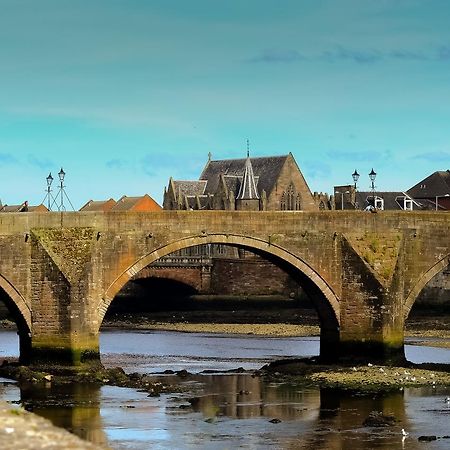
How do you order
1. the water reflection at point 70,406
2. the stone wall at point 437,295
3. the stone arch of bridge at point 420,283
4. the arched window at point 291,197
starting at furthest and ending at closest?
1. the arched window at point 291,197
2. the stone wall at point 437,295
3. the stone arch of bridge at point 420,283
4. the water reflection at point 70,406

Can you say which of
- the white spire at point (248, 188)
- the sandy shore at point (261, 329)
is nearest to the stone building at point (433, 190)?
the white spire at point (248, 188)

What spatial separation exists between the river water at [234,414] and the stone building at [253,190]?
6792 centimetres

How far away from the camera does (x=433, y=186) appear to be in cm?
12394

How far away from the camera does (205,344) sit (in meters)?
62.7

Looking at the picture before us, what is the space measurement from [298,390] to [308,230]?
861cm

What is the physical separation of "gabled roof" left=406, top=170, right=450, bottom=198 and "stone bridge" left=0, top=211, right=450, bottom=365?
Answer: 7571 centimetres

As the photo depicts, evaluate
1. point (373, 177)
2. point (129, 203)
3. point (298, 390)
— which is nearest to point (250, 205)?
point (129, 203)

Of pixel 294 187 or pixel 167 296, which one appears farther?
pixel 294 187

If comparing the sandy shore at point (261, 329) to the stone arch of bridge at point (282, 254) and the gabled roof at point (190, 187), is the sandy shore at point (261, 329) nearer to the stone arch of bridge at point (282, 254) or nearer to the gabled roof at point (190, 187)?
the stone arch of bridge at point (282, 254)

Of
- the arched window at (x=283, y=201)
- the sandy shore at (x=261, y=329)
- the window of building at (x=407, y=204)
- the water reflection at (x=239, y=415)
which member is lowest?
the water reflection at (x=239, y=415)

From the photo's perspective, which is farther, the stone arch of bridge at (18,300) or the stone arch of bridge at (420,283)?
the stone arch of bridge at (420,283)

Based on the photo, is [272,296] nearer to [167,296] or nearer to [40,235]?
[167,296]

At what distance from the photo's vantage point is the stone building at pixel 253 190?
378 feet

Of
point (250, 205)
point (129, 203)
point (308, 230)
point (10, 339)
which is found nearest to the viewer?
point (308, 230)
